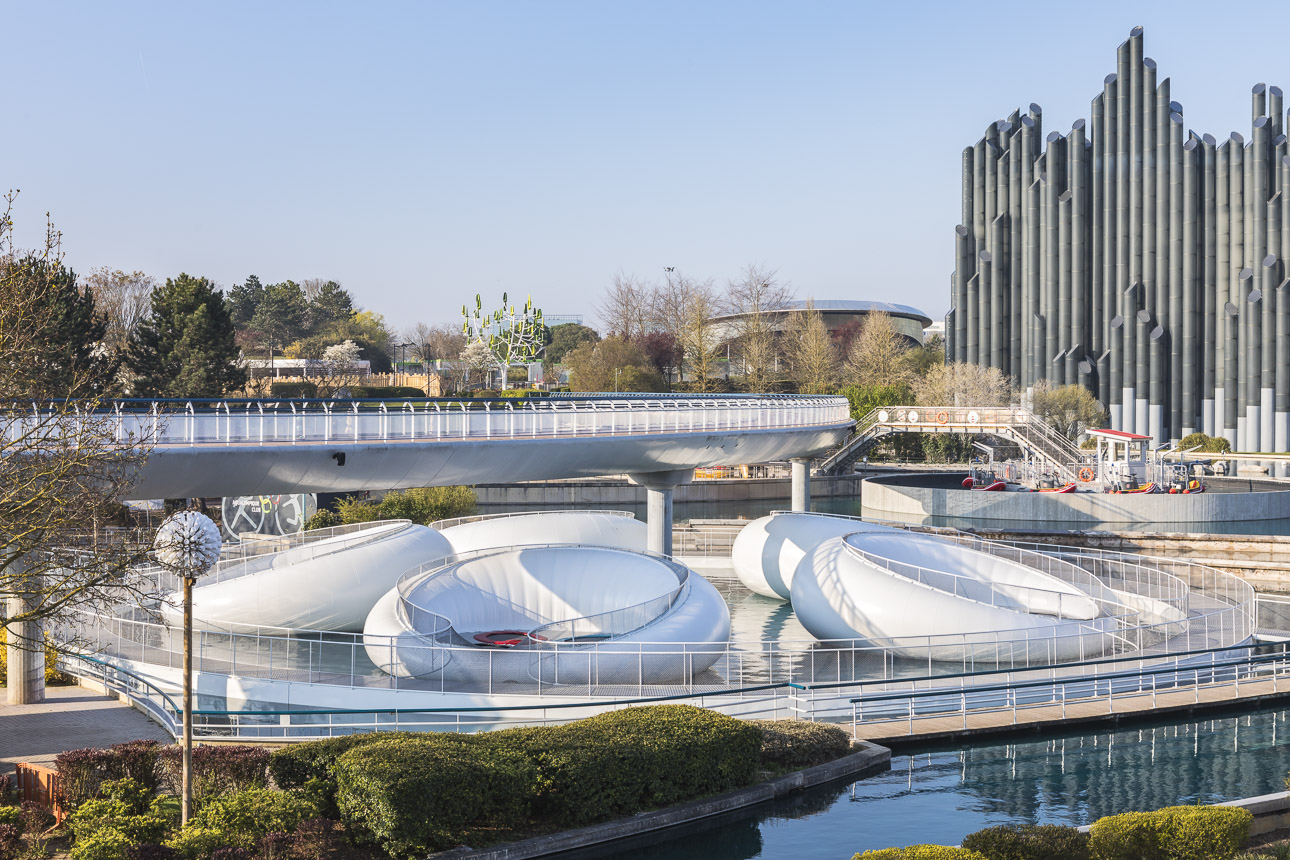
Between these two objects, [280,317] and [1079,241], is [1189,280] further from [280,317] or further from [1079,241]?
[280,317]

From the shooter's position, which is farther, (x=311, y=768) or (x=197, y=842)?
(x=311, y=768)

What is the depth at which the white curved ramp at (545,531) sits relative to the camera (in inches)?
1518

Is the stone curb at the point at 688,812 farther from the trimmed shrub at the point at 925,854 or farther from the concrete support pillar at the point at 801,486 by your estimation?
the concrete support pillar at the point at 801,486

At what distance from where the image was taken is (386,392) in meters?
92.5

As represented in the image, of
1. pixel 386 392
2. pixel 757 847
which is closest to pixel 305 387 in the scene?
pixel 386 392

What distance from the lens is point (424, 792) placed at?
51.3ft

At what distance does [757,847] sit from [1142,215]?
87636 mm

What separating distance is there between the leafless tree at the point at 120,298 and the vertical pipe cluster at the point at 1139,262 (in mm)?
67972

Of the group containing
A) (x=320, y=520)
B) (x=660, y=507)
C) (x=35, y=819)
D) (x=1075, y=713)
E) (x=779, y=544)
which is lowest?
(x=1075, y=713)

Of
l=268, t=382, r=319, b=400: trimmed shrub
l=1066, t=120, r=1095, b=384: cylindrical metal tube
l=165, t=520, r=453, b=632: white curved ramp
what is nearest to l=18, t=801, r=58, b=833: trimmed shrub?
l=165, t=520, r=453, b=632: white curved ramp

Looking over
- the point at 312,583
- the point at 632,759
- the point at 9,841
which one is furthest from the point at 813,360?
the point at 9,841

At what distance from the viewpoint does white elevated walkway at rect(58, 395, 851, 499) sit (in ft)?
91.2

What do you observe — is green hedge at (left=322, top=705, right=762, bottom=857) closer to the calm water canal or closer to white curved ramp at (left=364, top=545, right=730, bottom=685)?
the calm water canal

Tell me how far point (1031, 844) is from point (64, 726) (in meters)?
17.4
